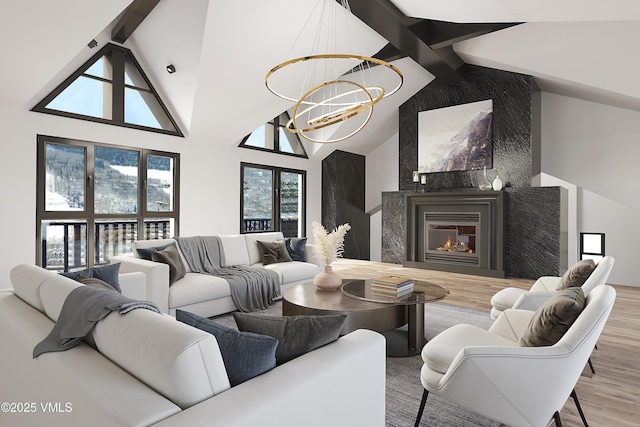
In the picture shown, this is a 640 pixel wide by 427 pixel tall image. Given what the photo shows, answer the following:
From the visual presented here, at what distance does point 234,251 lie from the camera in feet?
15.6

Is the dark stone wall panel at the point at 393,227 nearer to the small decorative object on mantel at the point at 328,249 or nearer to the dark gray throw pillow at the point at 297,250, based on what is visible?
the dark gray throw pillow at the point at 297,250

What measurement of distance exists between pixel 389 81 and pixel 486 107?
5.87 ft

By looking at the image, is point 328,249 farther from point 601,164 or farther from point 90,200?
point 601,164

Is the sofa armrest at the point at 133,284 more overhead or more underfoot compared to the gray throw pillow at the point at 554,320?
more underfoot

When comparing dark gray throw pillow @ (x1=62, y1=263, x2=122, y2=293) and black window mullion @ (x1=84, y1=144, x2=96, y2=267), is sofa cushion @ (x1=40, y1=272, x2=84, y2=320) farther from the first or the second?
black window mullion @ (x1=84, y1=144, x2=96, y2=267)

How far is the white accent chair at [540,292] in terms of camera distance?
206cm

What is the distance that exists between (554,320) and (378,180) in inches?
293

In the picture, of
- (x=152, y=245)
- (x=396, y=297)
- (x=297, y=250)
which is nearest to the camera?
(x=396, y=297)

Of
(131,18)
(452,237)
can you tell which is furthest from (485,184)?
(131,18)

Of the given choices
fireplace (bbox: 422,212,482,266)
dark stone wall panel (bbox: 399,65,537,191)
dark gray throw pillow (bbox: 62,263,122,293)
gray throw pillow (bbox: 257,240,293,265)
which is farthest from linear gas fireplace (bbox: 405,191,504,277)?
dark gray throw pillow (bbox: 62,263,122,293)

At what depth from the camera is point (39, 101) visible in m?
4.39

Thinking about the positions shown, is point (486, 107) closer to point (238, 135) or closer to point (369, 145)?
point (369, 145)

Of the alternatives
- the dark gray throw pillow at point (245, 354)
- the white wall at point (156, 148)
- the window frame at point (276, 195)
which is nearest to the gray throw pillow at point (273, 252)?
the white wall at point (156, 148)

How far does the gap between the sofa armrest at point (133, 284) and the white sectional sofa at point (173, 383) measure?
4.47 ft
